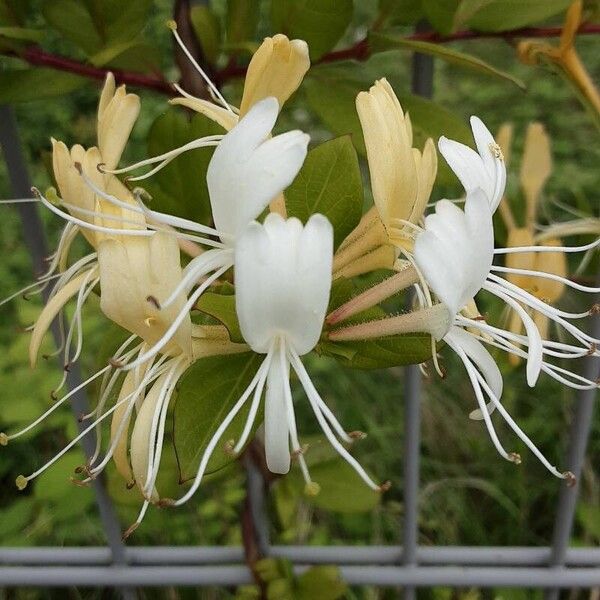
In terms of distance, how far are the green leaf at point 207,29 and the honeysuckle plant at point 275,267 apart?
9cm

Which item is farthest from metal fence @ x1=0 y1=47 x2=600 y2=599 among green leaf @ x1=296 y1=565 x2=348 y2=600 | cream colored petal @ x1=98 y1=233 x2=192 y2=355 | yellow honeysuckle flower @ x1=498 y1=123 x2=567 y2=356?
cream colored petal @ x1=98 y1=233 x2=192 y2=355

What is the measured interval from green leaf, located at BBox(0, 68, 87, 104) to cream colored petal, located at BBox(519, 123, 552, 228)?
14.5 inches

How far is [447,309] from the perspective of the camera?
0.32 metres

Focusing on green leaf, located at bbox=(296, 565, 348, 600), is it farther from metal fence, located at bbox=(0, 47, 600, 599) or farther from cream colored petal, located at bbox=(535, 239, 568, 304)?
cream colored petal, located at bbox=(535, 239, 568, 304)

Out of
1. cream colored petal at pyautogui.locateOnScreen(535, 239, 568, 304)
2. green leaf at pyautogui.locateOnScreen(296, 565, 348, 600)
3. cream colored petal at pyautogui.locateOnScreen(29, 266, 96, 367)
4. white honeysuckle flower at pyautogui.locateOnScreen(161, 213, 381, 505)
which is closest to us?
white honeysuckle flower at pyautogui.locateOnScreen(161, 213, 381, 505)

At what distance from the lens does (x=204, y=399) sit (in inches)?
14.7

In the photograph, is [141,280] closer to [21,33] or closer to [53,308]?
[53,308]

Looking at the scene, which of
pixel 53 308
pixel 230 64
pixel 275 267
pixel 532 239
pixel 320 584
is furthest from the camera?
pixel 320 584

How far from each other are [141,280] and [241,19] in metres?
Result: 0.25

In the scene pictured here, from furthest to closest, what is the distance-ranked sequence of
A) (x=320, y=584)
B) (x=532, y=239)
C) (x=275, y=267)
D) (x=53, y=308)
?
(x=320, y=584) → (x=532, y=239) → (x=53, y=308) → (x=275, y=267)

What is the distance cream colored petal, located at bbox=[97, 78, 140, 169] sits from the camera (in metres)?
0.37

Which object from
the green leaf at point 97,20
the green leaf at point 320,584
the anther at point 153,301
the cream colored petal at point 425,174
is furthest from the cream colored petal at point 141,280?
the green leaf at point 320,584

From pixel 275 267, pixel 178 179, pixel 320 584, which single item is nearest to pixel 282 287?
pixel 275 267

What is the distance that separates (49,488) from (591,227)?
2.39 ft
